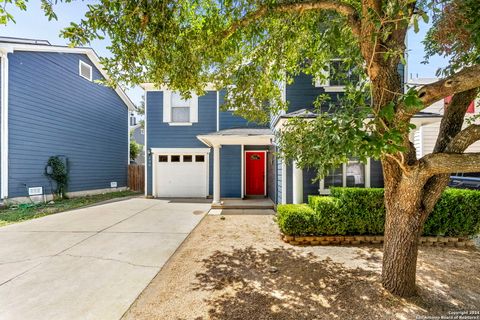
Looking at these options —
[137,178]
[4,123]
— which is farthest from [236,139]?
[137,178]

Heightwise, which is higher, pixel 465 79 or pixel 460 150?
pixel 465 79

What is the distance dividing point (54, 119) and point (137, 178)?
5.00m

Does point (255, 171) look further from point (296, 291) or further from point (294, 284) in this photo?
point (296, 291)

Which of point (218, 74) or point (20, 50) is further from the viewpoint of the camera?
point (20, 50)

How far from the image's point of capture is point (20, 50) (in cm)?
823

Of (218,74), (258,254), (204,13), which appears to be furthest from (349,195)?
(204,13)

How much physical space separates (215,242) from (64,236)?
11.0 feet

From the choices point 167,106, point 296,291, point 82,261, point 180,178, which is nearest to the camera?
point 296,291

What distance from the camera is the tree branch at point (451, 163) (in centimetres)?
228

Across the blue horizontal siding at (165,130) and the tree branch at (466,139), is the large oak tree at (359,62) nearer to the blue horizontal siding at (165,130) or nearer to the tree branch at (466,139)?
the tree branch at (466,139)

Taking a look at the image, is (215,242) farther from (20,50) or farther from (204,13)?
(20,50)

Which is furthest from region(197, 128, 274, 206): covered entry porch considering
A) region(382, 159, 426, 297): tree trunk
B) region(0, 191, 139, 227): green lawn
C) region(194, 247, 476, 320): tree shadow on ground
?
region(382, 159, 426, 297): tree trunk

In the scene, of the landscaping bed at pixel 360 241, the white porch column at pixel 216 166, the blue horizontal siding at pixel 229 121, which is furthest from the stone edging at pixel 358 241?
the blue horizontal siding at pixel 229 121

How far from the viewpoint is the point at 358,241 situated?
477cm
